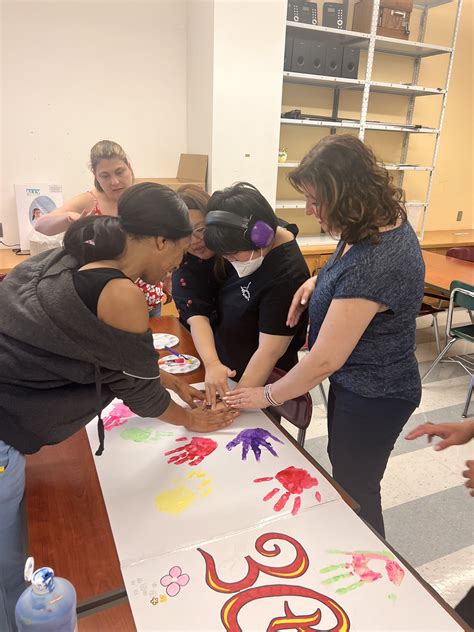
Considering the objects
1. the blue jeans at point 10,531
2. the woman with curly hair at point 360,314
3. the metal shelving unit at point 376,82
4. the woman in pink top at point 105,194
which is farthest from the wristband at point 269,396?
the metal shelving unit at point 376,82

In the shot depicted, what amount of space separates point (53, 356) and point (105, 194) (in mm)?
1554

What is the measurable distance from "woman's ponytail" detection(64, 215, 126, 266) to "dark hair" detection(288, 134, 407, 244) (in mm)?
471

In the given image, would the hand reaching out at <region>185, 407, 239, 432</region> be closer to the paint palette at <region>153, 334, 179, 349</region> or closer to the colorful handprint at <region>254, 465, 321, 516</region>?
the colorful handprint at <region>254, 465, 321, 516</region>

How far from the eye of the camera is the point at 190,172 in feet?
11.2

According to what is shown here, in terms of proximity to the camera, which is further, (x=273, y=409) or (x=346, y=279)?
(x=273, y=409)

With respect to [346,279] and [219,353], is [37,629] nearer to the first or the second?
[346,279]

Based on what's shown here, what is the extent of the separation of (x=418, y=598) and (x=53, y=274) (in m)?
0.88

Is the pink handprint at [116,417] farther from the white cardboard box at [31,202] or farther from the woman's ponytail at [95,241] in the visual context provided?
the white cardboard box at [31,202]

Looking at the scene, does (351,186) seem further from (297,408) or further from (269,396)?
(297,408)

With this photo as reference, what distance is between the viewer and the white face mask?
4.30 ft

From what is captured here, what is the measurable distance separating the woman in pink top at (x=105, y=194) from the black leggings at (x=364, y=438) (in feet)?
3.79

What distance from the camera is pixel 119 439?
1.16m

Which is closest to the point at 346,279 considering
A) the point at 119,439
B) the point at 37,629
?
the point at 119,439

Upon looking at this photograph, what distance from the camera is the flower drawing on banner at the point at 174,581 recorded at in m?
0.75
